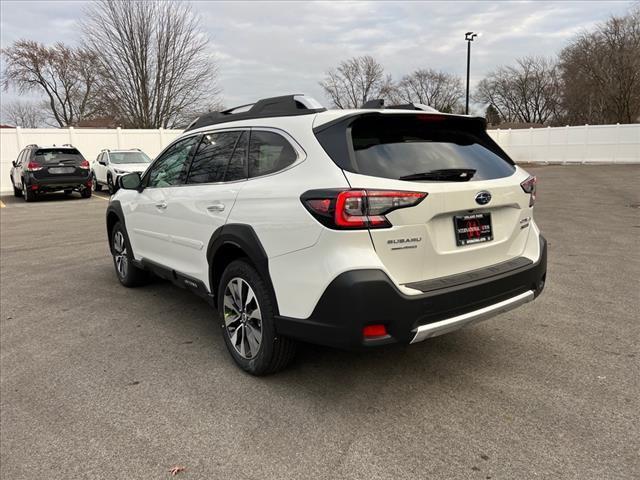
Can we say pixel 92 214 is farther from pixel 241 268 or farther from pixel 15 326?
pixel 241 268

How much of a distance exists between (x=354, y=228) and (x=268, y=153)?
981 mm

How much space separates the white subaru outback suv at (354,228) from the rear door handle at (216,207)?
15 millimetres

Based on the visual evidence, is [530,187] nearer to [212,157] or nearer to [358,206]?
[358,206]

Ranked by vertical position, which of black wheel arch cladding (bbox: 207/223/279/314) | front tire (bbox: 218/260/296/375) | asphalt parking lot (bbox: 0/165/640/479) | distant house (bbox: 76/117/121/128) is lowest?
asphalt parking lot (bbox: 0/165/640/479)

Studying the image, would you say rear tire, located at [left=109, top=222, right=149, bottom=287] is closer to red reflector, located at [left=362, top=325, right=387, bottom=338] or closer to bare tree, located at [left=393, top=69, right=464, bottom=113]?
red reflector, located at [left=362, top=325, right=387, bottom=338]

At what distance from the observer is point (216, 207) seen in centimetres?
351

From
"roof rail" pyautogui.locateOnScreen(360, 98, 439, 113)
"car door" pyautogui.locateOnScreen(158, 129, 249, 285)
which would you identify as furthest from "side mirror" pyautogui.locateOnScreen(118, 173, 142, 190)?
"roof rail" pyautogui.locateOnScreen(360, 98, 439, 113)

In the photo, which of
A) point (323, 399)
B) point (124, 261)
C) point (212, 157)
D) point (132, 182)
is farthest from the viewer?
point (124, 261)

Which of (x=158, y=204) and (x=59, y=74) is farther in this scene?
(x=59, y=74)

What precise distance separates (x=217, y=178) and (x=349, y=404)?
1897 mm

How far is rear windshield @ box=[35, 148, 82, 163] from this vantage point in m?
16.2

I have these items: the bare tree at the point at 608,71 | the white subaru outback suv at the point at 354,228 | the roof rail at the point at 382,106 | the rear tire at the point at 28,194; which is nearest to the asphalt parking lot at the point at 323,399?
the white subaru outback suv at the point at 354,228

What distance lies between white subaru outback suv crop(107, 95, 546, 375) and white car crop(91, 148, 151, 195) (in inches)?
597

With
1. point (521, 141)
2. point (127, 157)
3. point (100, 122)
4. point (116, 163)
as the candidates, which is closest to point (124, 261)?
point (116, 163)
